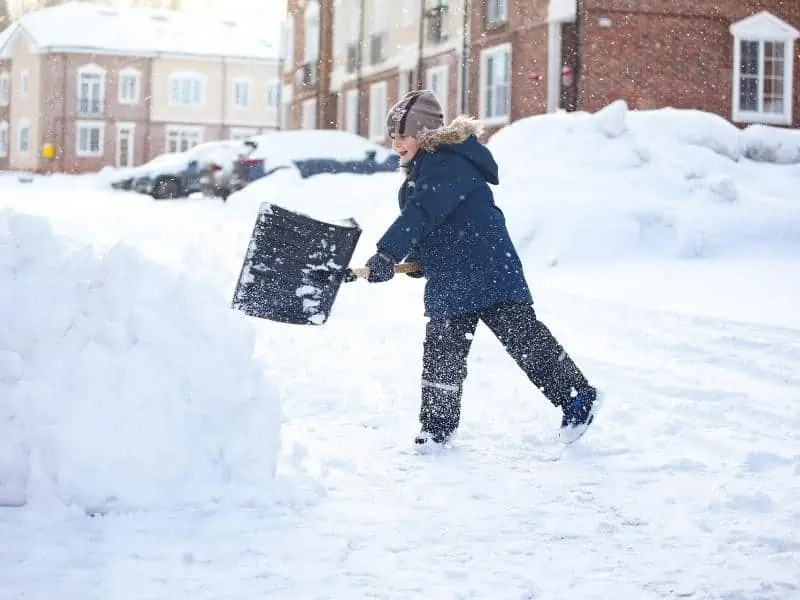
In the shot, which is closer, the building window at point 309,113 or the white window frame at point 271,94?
the building window at point 309,113

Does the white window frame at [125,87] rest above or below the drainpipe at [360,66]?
above

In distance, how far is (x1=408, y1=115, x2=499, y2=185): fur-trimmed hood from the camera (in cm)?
455

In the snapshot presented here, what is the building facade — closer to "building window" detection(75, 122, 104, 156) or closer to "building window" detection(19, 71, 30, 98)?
"building window" detection(75, 122, 104, 156)

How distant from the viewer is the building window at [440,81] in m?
26.0

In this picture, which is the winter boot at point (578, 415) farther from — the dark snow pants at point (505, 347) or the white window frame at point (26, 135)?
the white window frame at point (26, 135)

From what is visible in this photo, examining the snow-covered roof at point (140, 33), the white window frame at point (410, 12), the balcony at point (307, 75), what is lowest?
the balcony at point (307, 75)

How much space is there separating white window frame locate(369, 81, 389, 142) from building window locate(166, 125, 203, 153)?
22.0m

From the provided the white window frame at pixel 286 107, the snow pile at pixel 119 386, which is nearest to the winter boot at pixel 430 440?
the snow pile at pixel 119 386

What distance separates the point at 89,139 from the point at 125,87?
2.78m

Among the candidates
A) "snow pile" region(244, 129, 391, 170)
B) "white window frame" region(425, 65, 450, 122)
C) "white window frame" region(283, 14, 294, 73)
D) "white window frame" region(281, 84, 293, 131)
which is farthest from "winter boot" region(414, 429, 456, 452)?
"white window frame" region(283, 14, 294, 73)

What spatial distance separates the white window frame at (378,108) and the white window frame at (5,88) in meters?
30.1

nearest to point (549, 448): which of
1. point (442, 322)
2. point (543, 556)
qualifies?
point (442, 322)

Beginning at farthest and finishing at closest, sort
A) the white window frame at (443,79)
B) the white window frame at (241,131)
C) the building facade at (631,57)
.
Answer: the white window frame at (241,131), the white window frame at (443,79), the building facade at (631,57)

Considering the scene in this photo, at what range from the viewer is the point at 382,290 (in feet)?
31.2
